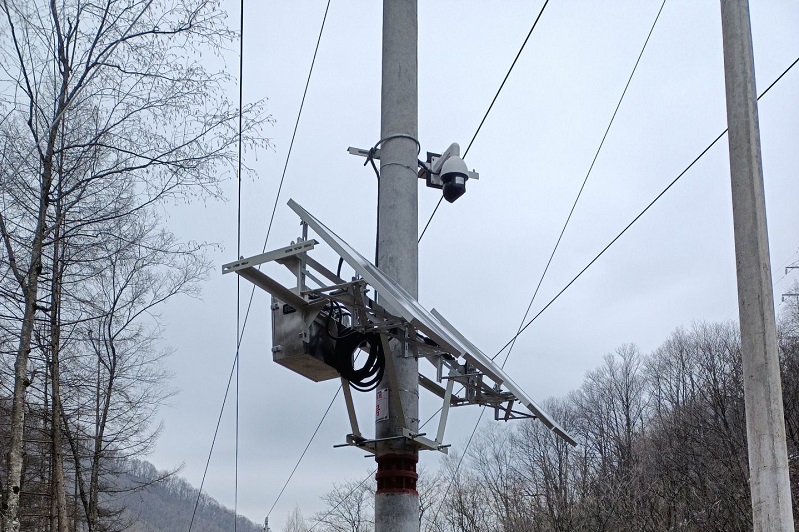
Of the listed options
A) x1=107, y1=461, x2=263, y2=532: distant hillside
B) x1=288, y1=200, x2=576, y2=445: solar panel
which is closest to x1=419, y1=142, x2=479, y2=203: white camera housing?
x1=288, y1=200, x2=576, y2=445: solar panel

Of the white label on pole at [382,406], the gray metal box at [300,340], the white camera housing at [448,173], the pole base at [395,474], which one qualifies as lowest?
the pole base at [395,474]

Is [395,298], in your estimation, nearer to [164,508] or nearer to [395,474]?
[395,474]

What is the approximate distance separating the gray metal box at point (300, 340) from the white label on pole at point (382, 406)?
0.42 meters

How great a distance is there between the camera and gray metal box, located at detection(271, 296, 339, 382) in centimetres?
673

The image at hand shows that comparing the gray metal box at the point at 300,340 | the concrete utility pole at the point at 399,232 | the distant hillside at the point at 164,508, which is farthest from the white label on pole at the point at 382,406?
the distant hillside at the point at 164,508

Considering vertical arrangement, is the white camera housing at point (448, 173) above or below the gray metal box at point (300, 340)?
above

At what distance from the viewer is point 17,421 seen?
33.8 ft

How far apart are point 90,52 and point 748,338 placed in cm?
784

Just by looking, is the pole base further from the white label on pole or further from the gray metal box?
the gray metal box

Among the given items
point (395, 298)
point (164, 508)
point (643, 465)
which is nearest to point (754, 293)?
point (395, 298)

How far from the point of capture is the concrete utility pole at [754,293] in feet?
20.1

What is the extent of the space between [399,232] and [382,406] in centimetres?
143

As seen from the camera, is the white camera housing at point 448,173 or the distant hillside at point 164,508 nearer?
the white camera housing at point 448,173

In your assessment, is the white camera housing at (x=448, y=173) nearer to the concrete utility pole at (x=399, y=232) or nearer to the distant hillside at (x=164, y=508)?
the concrete utility pole at (x=399, y=232)
